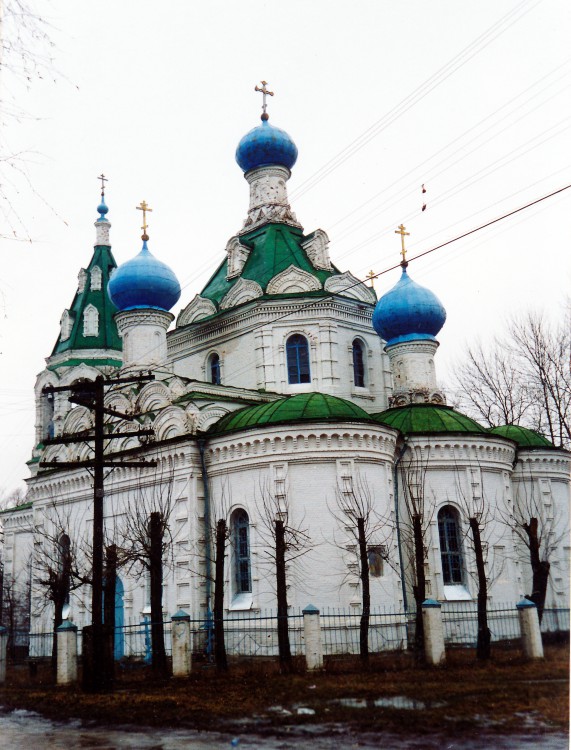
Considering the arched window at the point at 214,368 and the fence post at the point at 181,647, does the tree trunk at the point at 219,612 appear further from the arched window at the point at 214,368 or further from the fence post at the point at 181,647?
the arched window at the point at 214,368

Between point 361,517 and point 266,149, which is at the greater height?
point 266,149

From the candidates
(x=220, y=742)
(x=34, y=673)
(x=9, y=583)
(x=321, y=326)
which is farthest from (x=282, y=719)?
(x=9, y=583)

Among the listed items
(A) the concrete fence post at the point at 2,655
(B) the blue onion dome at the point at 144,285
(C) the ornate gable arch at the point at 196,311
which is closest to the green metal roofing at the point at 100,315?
(C) the ornate gable arch at the point at 196,311

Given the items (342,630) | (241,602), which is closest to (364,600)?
(342,630)

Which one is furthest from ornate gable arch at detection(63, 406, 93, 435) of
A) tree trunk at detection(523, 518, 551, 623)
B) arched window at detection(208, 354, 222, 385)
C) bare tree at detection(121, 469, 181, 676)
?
tree trunk at detection(523, 518, 551, 623)

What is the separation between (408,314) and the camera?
79.8ft

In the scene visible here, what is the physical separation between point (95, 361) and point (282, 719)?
22.6 meters

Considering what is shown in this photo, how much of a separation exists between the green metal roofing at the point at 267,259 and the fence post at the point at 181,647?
1247cm

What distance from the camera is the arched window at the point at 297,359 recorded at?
989 inches

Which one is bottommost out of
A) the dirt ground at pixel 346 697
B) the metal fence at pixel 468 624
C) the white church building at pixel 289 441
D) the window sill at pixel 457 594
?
the dirt ground at pixel 346 697

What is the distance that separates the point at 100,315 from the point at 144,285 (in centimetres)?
798

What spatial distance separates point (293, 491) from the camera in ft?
64.3

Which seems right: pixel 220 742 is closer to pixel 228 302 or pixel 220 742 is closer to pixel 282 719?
pixel 282 719

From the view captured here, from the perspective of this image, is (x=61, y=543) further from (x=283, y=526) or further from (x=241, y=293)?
(x=283, y=526)
